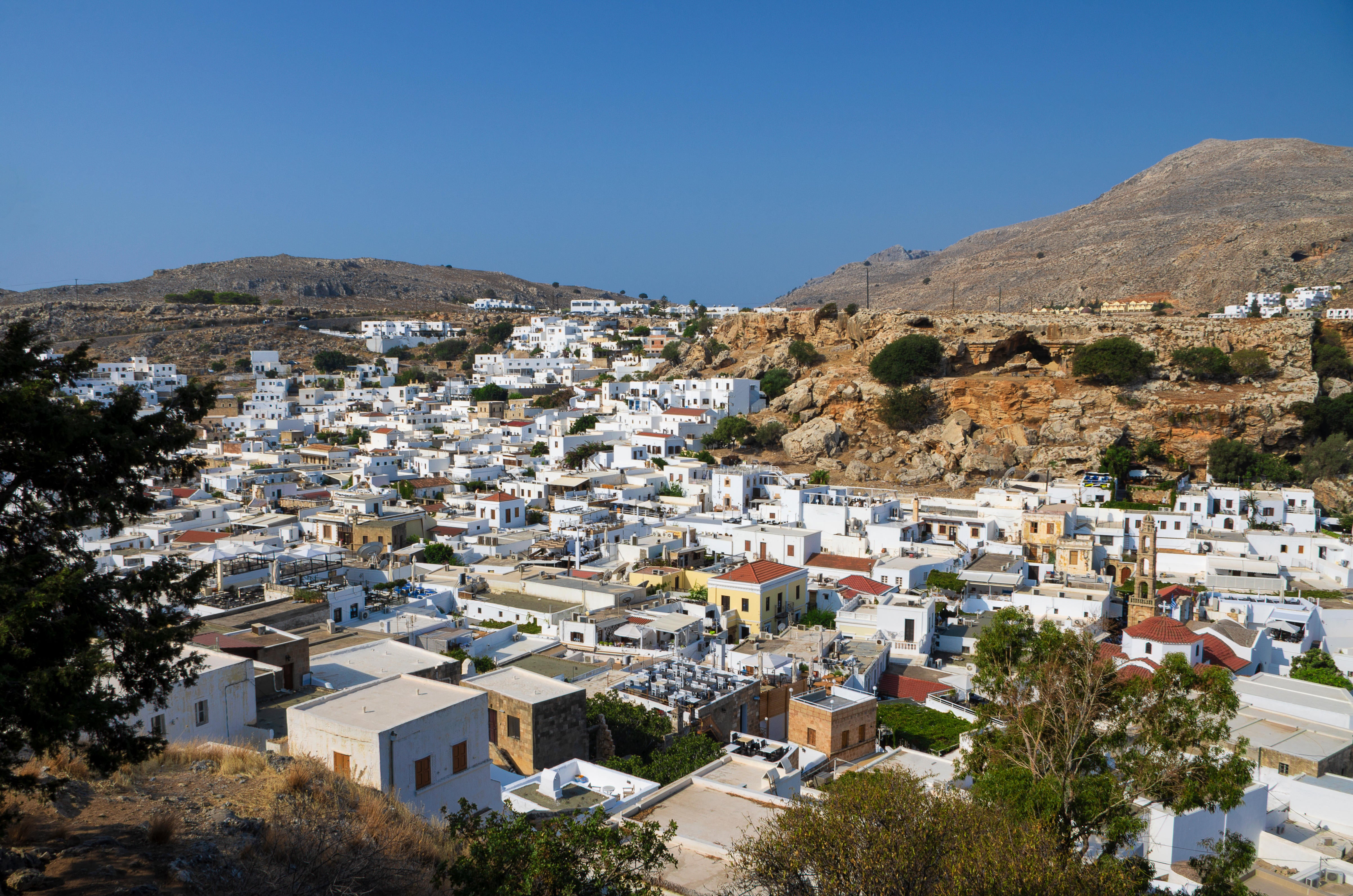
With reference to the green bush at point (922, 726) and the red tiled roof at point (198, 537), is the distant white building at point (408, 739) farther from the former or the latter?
the red tiled roof at point (198, 537)

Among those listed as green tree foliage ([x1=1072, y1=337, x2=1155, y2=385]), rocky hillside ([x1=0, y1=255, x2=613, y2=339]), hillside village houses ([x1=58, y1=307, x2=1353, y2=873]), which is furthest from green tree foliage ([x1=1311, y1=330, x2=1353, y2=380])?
rocky hillside ([x1=0, y1=255, x2=613, y2=339])

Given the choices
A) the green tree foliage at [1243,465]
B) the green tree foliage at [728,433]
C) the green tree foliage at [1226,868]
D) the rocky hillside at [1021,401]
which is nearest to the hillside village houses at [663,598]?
the green tree foliage at [728,433]

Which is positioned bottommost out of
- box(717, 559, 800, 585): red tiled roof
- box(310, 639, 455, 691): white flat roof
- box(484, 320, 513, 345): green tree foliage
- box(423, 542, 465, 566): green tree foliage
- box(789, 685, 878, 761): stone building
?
box(789, 685, 878, 761): stone building

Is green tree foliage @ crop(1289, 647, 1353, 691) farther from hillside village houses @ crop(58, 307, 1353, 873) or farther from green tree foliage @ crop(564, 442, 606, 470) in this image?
green tree foliage @ crop(564, 442, 606, 470)

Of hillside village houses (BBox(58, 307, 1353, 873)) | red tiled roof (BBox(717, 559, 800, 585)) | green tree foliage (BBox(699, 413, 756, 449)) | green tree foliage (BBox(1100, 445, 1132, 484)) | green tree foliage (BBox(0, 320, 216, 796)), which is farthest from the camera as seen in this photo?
green tree foliage (BBox(699, 413, 756, 449))

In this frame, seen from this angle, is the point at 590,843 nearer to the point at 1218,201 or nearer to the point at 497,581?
the point at 497,581

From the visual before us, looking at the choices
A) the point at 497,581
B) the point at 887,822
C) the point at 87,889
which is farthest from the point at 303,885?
the point at 497,581

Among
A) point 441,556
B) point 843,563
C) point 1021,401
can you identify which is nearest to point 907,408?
point 1021,401
